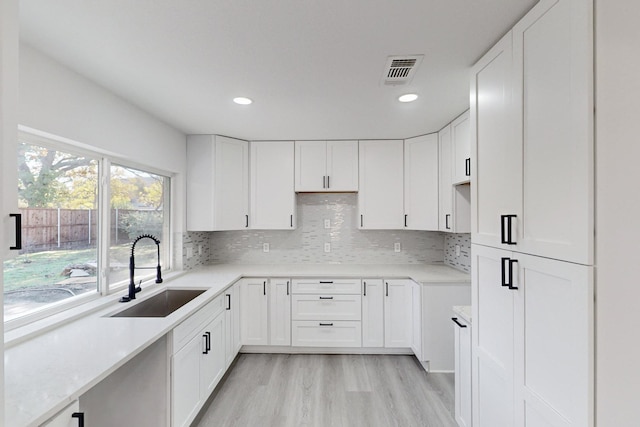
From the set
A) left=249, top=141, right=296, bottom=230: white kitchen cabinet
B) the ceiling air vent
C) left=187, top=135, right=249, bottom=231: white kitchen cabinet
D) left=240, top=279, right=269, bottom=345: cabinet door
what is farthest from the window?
the ceiling air vent

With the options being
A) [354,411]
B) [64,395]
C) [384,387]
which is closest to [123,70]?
[64,395]

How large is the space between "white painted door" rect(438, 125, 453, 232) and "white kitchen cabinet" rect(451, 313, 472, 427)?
1155 mm

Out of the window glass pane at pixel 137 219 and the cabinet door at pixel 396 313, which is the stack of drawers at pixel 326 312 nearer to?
the cabinet door at pixel 396 313

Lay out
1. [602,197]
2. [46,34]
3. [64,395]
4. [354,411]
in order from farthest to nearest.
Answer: [354,411]
[46,34]
[64,395]
[602,197]

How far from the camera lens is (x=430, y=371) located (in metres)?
2.73

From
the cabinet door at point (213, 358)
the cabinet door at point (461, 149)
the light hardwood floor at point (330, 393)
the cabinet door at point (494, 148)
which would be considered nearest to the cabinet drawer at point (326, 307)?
the light hardwood floor at point (330, 393)

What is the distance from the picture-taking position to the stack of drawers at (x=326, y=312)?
305 centimetres

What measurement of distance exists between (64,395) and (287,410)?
5.28 feet

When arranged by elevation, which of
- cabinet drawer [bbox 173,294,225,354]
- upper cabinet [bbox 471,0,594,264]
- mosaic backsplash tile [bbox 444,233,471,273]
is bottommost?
cabinet drawer [bbox 173,294,225,354]

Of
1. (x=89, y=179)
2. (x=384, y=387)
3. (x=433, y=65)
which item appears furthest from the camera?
(x=384, y=387)

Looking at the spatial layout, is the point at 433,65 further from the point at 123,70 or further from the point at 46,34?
the point at 46,34

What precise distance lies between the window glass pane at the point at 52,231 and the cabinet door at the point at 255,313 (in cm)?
134

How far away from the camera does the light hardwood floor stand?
213cm

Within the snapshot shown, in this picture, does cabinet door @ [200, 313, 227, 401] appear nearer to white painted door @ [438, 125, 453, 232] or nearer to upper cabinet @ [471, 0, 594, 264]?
upper cabinet @ [471, 0, 594, 264]
